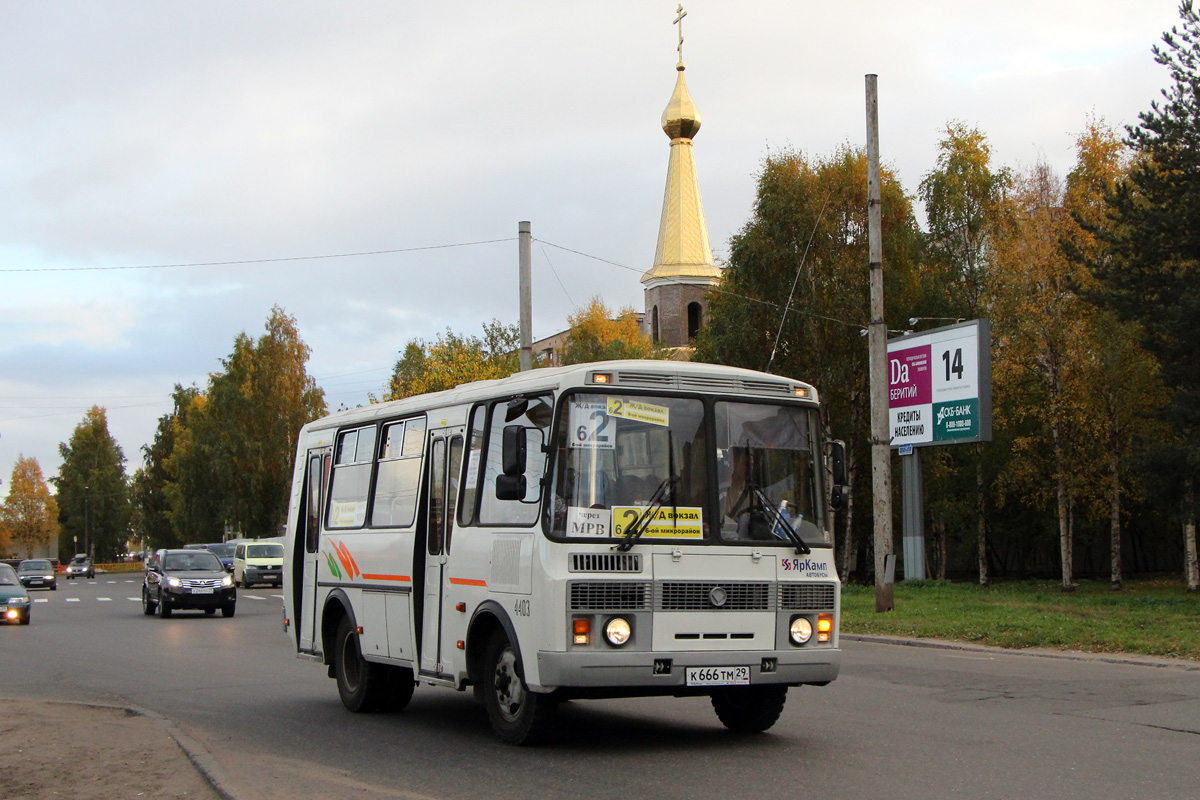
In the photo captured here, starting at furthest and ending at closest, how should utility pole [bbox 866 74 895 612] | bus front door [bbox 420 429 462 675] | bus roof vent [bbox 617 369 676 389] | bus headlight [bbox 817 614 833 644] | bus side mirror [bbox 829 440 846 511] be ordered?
1. utility pole [bbox 866 74 895 612]
2. bus front door [bbox 420 429 462 675]
3. bus headlight [bbox 817 614 833 644]
4. bus side mirror [bbox 829 440 846 511]
5. bus roof vent [bbox 617 369 676 389]

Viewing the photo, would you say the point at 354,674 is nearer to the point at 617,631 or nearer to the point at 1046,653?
the point at 617,631

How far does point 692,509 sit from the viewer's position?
9.47 m

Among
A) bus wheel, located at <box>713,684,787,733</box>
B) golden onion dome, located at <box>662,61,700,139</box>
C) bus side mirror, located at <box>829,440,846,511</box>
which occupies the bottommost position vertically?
bus wheel, located at <box>713,684,787,733</box>

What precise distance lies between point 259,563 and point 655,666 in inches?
1707

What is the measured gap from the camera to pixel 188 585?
1226 inches

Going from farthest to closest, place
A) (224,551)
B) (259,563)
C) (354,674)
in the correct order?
(224,551) < (259,563) < (354,674)

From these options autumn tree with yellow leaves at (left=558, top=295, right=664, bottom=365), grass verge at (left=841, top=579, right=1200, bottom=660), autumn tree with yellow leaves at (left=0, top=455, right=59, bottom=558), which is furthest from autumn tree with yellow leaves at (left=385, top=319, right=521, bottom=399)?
autumn tree with yellow leaves at (left=0, top=455, right=59, bottom=558)

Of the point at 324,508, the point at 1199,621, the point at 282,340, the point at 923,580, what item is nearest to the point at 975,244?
the point at 923,580

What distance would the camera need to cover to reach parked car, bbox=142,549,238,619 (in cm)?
3106

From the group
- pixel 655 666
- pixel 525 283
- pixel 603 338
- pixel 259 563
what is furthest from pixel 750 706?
pixel 603 338

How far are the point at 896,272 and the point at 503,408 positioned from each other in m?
36.3

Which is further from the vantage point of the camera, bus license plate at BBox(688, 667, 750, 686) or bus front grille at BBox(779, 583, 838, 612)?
bus front grille at BBox(779, 583, 838, 612)

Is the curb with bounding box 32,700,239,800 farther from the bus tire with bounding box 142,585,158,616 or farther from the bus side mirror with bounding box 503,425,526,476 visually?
Result: the bus tire with bounding box 142,585,158,616

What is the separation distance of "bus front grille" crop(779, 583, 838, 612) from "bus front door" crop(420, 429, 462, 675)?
2.80 meters
